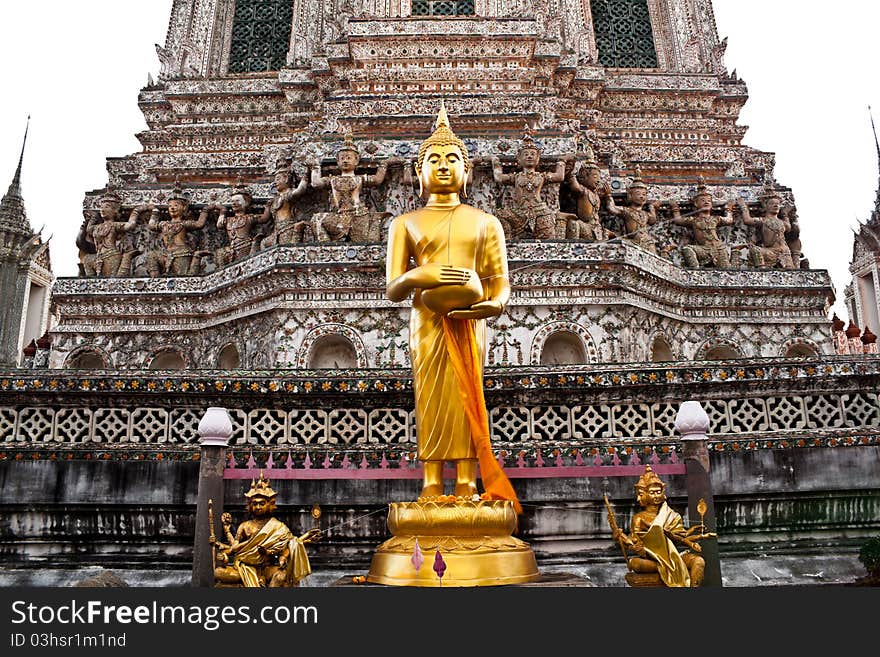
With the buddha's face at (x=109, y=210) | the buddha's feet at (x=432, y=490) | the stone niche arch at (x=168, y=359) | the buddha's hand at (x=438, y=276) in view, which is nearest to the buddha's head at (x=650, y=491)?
the buddha's feet at (x=432, y=490)

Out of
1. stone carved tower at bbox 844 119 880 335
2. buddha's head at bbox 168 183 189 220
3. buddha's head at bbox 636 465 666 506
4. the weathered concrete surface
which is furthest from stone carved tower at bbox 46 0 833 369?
stone carved tower at bbox 844 119 880 335

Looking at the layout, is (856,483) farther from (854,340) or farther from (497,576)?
(854,340)

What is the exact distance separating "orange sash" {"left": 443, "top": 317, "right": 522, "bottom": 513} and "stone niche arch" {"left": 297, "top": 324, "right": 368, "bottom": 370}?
25.0ft

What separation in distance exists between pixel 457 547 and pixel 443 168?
2.94m

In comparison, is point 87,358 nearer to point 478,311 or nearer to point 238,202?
point 238,202

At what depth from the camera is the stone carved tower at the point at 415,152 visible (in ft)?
45.0

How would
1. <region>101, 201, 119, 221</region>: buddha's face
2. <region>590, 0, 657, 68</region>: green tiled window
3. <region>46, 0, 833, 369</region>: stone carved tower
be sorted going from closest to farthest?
<region>46, 0, 833, 369</region>: stone carved tower, <region>101, 201, 119, 221</region>: buddha's face, <region>590, 0, 657, 68</region>: green tiled window

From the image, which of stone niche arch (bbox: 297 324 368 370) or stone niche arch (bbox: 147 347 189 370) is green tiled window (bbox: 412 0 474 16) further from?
stone niche arch (bbox: 147 347 189 370)

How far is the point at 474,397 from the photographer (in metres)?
5.75

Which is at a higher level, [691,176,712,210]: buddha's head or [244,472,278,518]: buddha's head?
[691,176,712,210]: buddha's head

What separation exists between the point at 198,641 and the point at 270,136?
18235mm

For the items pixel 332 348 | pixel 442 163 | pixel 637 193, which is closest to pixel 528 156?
pixel 637 193

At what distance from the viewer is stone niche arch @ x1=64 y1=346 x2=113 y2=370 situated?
15828mm

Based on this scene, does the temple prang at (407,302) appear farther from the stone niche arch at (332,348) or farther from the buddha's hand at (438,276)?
the buddha's hand at (438,276)
